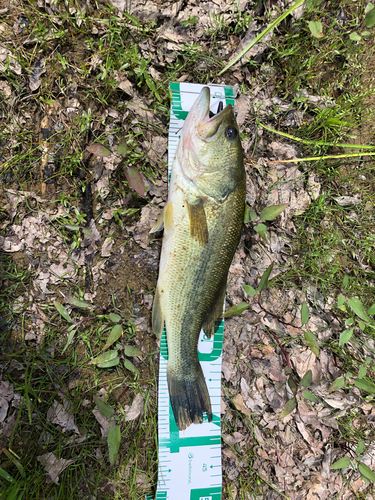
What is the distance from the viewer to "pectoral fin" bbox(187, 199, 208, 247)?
228 centimetres

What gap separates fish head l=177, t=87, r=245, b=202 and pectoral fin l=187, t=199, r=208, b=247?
0.55 ft

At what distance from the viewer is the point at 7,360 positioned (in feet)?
7.94

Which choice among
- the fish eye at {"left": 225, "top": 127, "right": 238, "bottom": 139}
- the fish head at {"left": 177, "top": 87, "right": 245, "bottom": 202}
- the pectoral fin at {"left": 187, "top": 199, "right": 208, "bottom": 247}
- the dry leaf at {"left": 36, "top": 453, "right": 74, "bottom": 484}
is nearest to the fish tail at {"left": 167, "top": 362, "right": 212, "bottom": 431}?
the dry leaf at {"left": 36, "top": 453, "right": 74, "bottom": 484}

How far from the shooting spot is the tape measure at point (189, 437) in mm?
2576

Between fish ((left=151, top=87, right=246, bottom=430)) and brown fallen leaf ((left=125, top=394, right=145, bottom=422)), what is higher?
fish ((left=151, top=87, right=246, bottom=430))

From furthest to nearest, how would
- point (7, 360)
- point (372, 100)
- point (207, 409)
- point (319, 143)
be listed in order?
point (372, 100) < point (319, 143) < point (207, 409) < point (7, 360)

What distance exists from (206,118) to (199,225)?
2.99 ft

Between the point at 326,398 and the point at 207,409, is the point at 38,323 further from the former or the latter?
the point at 326,398

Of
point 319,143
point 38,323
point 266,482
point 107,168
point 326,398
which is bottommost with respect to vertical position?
point 266,482

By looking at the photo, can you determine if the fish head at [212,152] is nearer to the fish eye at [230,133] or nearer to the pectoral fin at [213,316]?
the fish eye at [230,133]

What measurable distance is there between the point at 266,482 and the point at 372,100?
14.7 feet

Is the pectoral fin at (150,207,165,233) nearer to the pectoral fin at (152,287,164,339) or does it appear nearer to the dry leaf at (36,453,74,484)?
the pectoral fin at (152,287,164,339)

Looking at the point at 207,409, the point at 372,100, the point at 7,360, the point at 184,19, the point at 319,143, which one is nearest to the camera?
the point at 7,360

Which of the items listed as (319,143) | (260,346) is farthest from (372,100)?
(260,346)
